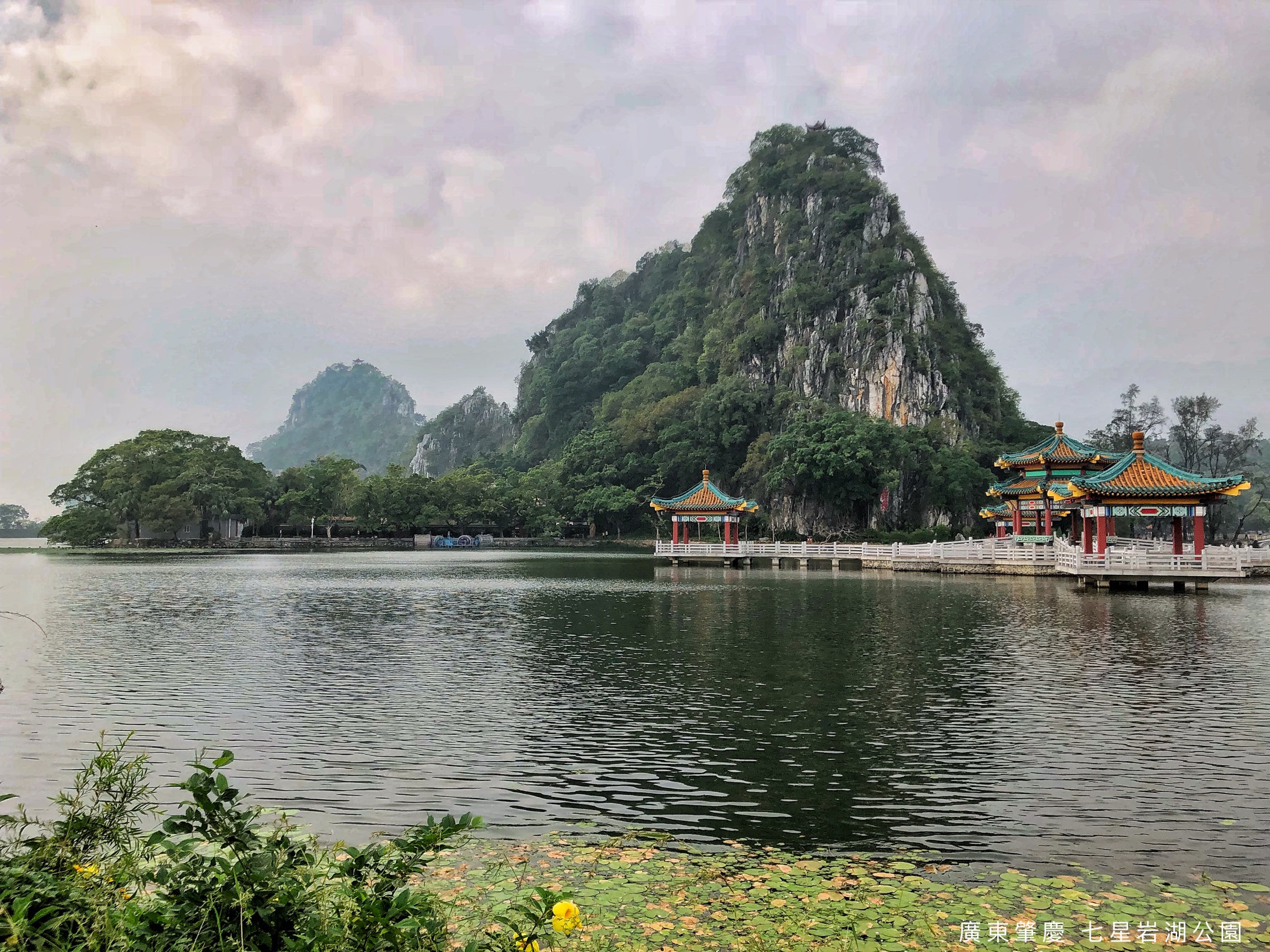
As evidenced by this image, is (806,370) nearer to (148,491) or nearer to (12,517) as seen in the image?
(148,491)

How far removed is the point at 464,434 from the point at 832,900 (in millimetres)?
148000

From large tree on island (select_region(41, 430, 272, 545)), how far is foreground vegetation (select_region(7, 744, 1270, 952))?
74935 mm

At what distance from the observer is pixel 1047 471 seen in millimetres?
43531

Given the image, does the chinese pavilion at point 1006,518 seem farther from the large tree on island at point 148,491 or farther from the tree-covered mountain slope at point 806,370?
the large tree on island at point 148,491

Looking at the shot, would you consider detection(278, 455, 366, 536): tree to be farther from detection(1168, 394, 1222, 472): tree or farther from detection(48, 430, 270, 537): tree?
detection(1168, 394, 1222, 472): tree

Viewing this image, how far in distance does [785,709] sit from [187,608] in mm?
19872

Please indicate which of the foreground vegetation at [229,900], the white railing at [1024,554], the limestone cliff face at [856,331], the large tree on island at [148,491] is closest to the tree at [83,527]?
the large tree on island at [148,491]

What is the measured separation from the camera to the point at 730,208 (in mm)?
112750

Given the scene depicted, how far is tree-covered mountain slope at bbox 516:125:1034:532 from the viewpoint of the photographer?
7081 cm

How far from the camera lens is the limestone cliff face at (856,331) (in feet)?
267

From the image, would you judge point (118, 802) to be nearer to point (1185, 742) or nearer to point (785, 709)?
point (785, 709)

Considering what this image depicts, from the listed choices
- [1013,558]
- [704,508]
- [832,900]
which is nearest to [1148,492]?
[1013,558]

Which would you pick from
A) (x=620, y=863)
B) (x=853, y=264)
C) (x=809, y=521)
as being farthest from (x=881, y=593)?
(x=853, y=264)

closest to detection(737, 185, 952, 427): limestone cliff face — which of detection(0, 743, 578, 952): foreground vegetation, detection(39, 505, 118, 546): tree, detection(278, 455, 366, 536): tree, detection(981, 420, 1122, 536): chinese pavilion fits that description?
detection(981, 420, 1122, 536): chinese pavilion
